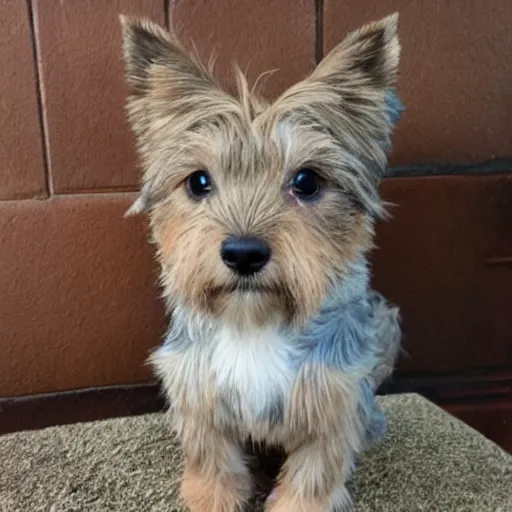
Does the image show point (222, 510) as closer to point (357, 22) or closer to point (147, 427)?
point (147, 427)

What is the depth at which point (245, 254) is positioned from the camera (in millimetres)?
1021

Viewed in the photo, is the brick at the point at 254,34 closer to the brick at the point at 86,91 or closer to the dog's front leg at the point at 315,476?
the brick at the point at 86,91

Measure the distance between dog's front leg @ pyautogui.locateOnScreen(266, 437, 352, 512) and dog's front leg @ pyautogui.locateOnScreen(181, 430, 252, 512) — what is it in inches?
3.0

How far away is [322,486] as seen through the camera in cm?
125

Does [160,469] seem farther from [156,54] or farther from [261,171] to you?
[156,54]

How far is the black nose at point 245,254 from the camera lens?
1022mm

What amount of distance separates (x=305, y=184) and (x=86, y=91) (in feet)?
2.11

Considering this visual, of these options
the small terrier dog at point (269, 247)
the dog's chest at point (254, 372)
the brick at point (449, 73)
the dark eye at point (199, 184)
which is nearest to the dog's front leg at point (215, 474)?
the small terrier dog at point (269, 247)

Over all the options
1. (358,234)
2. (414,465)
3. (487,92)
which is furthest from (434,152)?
(414,465)

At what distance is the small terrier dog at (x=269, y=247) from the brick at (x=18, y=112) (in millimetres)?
389

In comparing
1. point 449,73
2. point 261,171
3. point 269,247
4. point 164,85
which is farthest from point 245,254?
point 449,73

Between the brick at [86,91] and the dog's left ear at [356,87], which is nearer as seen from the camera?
the dog's left ear at [356,87]

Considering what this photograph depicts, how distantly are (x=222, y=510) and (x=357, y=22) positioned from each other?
3.49ft

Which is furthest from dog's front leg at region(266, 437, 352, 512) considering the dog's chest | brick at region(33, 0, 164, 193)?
brick at region(33, 0, 164, 193)
